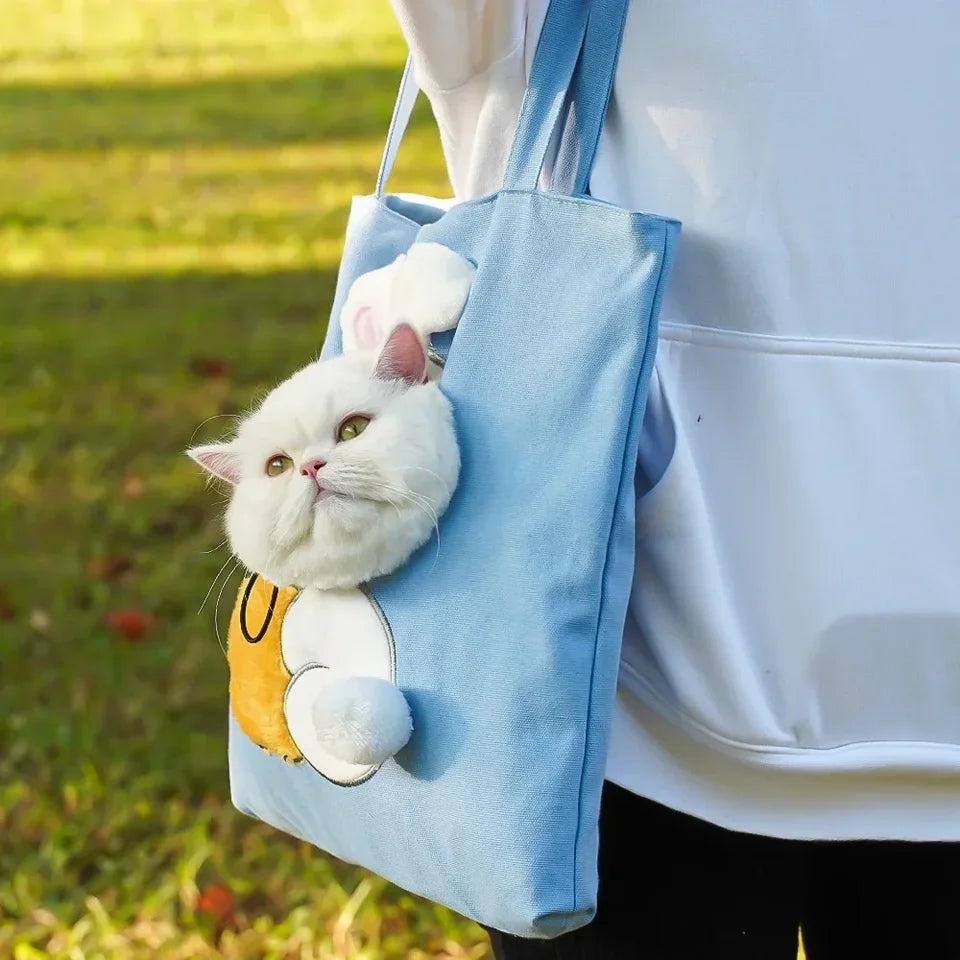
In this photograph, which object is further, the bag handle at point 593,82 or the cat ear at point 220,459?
the cat ear at point 220,459

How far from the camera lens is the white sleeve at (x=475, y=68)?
98 cm

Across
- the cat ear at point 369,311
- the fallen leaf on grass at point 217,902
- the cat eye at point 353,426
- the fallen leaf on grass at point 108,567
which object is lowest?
the fallen leaf on grass at point 217,902

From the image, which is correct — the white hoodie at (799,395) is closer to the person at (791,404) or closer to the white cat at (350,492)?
the person at (791,404)

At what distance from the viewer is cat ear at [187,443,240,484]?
1.08 meters

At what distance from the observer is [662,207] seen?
0.97 meters

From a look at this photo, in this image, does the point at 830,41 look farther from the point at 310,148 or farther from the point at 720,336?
the point at 310,148

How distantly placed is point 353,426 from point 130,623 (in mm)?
1882

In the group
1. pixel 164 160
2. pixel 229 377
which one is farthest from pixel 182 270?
pixel 164 160

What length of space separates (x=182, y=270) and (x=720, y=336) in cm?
381

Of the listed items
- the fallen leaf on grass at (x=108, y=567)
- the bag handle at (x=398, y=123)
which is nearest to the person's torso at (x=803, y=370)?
the bag handle at (x=398, y=123)

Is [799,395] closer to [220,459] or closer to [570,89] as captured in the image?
[570,89]

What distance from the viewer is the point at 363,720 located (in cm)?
95

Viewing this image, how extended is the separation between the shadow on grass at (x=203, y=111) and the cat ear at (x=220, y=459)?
195 inches

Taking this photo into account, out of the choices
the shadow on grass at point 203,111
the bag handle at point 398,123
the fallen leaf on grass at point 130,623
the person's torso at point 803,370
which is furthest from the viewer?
the shadow on grass at point 203,111
